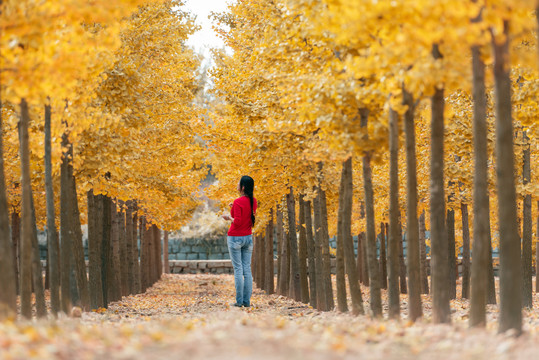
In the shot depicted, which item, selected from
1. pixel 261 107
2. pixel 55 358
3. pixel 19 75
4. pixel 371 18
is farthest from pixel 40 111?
pixel 55 358

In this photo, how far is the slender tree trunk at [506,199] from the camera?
21.9 ft

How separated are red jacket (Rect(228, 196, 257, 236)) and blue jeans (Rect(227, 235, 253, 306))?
0.11 metres

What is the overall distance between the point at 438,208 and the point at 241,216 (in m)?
5.12

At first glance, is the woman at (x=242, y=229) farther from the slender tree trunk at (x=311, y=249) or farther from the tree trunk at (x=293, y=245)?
the tree trunk at (x=293, y=245)

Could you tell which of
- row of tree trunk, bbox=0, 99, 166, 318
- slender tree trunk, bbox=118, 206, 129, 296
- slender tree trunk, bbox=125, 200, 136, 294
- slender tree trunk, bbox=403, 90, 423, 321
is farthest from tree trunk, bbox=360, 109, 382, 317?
slender tree trunk, bbox=125, 200, 136, 294

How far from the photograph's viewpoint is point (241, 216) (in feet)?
41.5

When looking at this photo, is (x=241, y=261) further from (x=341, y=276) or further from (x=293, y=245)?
(x=293, y=245)

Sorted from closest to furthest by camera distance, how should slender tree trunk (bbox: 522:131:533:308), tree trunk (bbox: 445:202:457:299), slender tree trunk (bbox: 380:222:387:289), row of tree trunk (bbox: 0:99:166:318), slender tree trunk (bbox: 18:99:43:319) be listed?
row of tree trunk (bbox: 0:99:166:318)
slender tree trunk (bbox: 18:99:43:319)
slender tree trunk (bbox: 522:131:533:308)
tree trunk (bbox: 445:202:457:299)
slender tree trunk (bbox: 380:222:387:289)

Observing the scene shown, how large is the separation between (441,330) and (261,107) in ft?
27.2

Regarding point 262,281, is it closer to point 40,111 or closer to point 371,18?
point 40,111

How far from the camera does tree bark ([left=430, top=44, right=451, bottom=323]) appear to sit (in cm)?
809

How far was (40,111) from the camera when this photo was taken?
11.1 m

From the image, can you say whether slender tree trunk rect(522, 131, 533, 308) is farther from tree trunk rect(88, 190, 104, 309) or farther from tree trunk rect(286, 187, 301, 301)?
tree trunk rect(88, 190, 104, 309)

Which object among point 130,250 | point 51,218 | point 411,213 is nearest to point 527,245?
point 411,213
